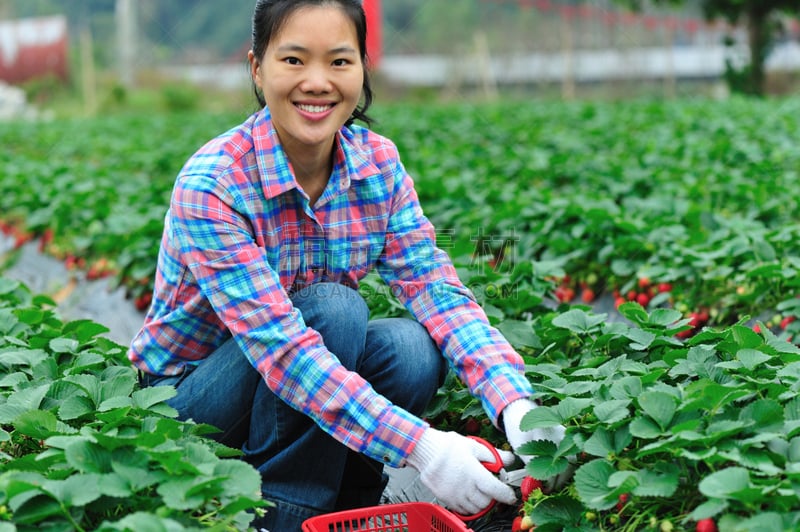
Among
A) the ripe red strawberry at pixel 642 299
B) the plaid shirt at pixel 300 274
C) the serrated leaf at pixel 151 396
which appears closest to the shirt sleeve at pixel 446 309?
the plaid shirt at pixel 300 274

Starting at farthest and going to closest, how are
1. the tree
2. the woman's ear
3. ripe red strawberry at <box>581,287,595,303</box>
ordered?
the tree, ripe red strawberry at <box>581,287,595,303</box>, the woman's ear

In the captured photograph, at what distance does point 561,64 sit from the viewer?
18.0 metres

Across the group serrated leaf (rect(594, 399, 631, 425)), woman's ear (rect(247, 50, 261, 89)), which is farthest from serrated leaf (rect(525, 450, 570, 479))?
woman's ear (rect(247, 50, 261, 89))

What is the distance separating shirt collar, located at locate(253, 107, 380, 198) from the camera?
6.19 ft

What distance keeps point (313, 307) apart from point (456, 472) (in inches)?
18.1

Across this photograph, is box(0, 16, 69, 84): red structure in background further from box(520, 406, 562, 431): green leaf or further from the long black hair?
box(520, 406, 562, 431): green leaf

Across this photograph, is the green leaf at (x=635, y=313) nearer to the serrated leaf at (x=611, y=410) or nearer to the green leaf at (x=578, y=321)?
the green leaf at (x=578, y=321)

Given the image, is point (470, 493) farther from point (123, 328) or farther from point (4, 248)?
point (4, 248)

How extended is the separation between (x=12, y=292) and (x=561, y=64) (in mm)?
16269

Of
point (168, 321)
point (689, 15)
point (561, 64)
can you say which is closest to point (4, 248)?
point (168, 321)

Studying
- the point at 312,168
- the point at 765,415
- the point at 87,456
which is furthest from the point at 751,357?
the point at 87,456

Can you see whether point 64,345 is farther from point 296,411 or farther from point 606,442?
point 606,442

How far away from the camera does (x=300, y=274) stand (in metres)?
2.03

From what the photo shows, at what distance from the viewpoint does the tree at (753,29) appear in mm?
14398
